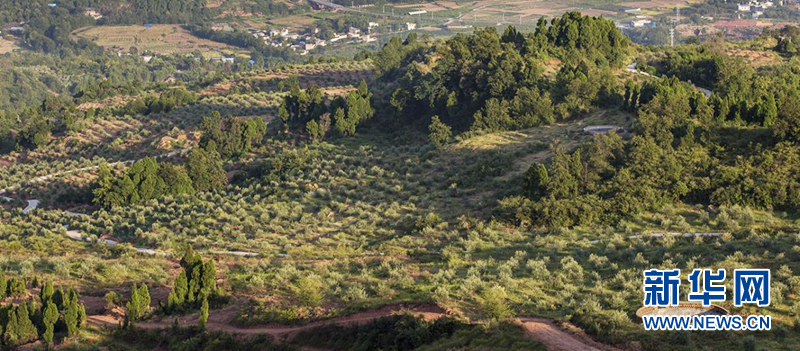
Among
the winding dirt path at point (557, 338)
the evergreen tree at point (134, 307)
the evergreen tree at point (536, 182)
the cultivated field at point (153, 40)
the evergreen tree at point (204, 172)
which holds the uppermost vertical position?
the winding dirt path at point (557, 338)

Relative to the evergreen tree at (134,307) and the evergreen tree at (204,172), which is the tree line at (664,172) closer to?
the evergreen tree at (134,307)

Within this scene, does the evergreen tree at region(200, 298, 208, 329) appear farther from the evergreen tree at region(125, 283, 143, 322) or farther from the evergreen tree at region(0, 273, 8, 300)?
the evergreen tree at region(0, 273, 8, 300)

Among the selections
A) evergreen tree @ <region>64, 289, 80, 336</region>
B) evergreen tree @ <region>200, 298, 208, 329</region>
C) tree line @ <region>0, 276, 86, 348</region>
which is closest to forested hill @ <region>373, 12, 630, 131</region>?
evergreen tree @ <region>200, 298, 208, 329</region>

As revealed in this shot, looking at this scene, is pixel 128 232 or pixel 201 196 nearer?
pixel 128 232

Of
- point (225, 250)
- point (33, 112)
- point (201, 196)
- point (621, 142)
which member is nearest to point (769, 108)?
point (621, 142)

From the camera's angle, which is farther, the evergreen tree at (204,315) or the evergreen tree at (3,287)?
the evergreen tree at (3,287)

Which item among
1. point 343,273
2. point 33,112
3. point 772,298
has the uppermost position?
point 772,298

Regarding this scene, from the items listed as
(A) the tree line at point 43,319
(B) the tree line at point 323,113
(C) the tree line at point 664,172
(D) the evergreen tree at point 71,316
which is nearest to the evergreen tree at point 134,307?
(A) the tree line at point 43,319

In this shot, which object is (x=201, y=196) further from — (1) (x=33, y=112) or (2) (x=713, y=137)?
(1) (x=33, y=112)
